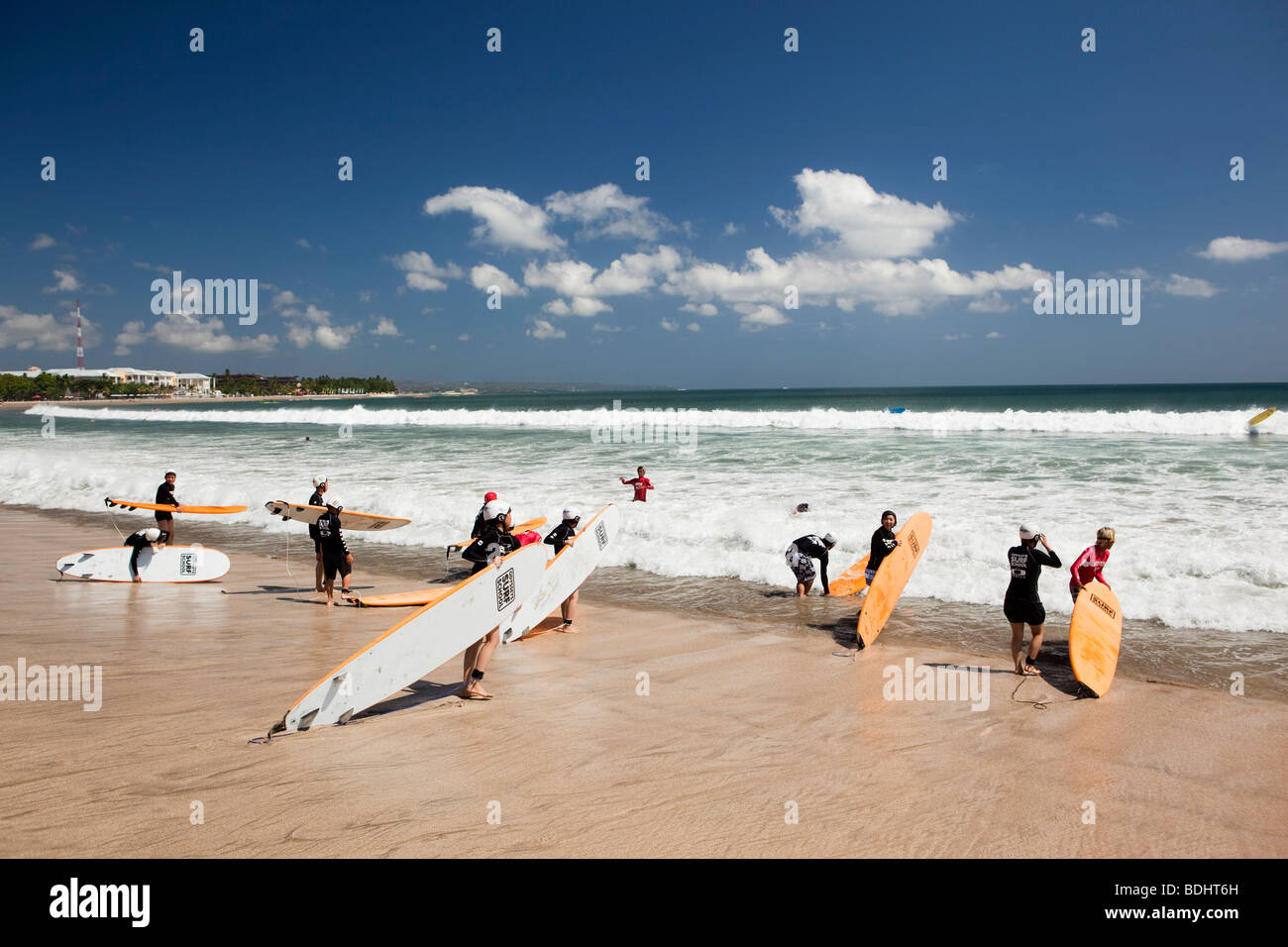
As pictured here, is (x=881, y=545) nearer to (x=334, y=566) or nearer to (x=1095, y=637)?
(x=1095, y=637)

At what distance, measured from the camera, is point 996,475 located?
1758 cm

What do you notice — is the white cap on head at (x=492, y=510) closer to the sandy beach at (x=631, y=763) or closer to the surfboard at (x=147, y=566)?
the sandy beach at (x=631, y=763)

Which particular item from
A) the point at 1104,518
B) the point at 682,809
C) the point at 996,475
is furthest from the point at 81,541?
the point at 996,475

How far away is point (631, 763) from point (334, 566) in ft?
18.3

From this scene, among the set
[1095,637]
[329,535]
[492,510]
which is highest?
[492,510]

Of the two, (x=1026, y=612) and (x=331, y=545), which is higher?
(x=331, y=545)

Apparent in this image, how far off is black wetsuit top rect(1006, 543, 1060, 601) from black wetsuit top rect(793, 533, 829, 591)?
2948 mm

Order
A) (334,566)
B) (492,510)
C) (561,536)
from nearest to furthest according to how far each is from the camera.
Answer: (492,510) → (561,536) → (334,566)

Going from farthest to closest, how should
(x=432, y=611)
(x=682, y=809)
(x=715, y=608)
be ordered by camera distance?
(x=715, y=608)
(x=432, y=611)
(x=682, y=809)

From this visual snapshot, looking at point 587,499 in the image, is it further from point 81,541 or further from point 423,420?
point 423,420

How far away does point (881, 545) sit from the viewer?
26.5ft

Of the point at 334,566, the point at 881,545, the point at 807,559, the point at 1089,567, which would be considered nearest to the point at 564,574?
the point at 334,566
